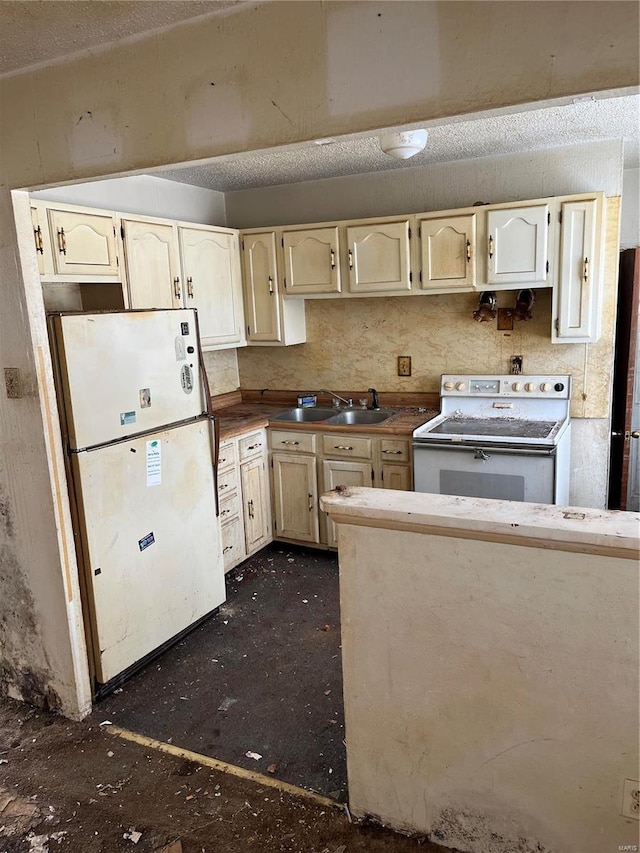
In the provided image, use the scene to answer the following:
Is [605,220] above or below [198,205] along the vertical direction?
below

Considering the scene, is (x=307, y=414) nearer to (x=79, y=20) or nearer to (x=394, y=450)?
(x=394, y=450)

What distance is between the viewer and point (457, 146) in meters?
3.41

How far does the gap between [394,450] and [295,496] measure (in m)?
0.78

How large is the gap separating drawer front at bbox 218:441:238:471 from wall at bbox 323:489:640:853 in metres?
1.93

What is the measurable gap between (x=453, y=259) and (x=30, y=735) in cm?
313

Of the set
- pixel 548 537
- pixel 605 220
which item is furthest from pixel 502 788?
pixel 605 220

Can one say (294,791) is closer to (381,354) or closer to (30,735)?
(30,735)

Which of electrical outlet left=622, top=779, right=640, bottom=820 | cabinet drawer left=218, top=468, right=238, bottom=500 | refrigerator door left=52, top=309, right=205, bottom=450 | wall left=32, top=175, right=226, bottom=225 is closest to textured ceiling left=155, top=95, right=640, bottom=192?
wall left=32, top=175, right=226, bottom=225

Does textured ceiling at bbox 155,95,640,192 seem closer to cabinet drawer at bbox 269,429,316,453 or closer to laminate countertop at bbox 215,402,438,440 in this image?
laminate countertop at bbox 215,402,438,440

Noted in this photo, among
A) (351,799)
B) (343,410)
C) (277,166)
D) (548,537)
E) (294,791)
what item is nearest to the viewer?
(548,537)

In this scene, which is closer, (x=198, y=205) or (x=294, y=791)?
(x=294, y=791)

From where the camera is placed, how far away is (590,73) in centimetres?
130

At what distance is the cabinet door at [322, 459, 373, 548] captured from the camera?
3.79 m

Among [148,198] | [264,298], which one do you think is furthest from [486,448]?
[148,198]
